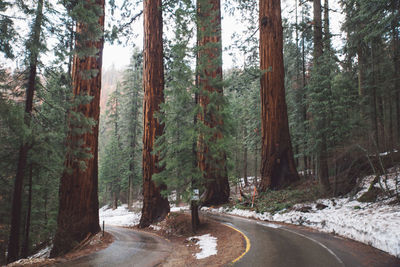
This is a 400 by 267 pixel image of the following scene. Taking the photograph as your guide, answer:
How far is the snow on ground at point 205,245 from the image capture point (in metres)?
6.31

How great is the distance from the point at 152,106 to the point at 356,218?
894cm

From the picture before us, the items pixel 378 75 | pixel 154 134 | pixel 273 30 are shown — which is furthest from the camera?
pixel 378 75

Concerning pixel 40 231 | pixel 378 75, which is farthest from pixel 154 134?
pixel 378 75

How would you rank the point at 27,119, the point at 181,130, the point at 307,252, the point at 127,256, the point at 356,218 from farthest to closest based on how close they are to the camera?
the point at 181,130
the point at 27,119
the point at 356,218
the point at 127,256
the point at 307,252

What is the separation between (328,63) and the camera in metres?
12.0

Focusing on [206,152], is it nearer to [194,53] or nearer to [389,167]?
[194,53]

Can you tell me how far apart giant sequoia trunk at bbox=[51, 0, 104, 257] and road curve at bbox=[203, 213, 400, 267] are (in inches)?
216

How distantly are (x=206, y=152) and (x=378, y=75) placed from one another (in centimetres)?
1821

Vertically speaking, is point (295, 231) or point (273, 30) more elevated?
point (273, 30)

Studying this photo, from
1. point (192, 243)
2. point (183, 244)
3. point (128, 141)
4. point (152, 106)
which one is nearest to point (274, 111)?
point (152, 106)

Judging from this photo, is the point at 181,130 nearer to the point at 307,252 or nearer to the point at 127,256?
the point at 127,256

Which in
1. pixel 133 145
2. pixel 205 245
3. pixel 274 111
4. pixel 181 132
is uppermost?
pixel 274 111

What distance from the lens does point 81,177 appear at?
877cm

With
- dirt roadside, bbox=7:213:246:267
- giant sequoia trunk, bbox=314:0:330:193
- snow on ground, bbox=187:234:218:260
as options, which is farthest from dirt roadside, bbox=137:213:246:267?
giant sequoia trunk, bbox=314:0:330:193
